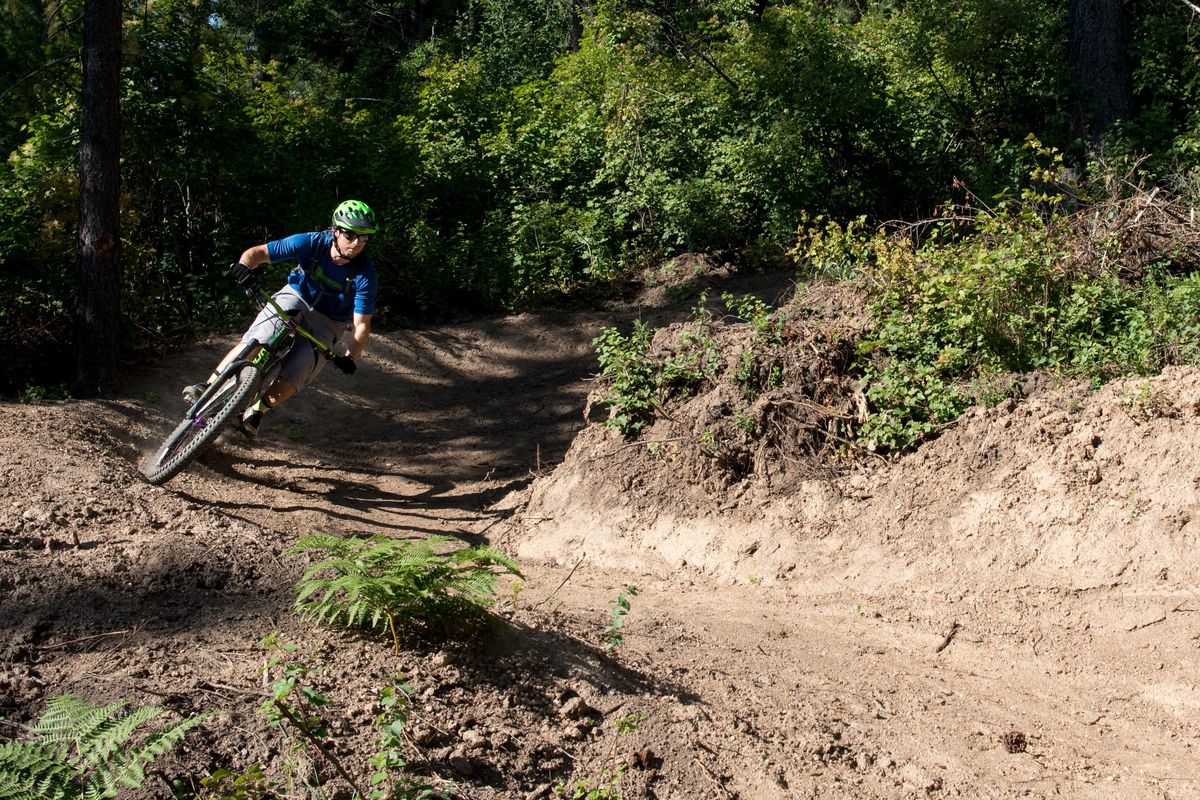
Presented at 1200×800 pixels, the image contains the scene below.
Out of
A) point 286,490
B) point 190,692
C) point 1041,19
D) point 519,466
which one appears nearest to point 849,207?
point 1041,19

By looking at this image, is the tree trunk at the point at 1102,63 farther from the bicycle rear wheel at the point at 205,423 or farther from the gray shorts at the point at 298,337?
the bicycle rear wheel at the point at 205,423

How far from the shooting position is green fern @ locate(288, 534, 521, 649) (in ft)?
14.5

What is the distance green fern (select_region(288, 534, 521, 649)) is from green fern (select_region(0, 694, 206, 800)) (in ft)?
3.24

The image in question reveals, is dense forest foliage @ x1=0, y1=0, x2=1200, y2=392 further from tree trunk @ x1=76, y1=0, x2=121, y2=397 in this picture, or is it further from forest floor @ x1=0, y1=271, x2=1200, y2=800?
forest floor @ x1=0, y1=271, x2=1200, y2=800

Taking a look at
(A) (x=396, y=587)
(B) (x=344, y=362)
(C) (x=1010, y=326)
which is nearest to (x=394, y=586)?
(A) (x=396, y=587)

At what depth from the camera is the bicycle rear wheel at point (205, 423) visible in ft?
24.1

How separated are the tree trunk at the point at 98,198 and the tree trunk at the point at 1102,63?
11.2 m

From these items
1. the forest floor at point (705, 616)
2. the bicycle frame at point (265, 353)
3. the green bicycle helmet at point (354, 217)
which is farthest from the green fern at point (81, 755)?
the green bicycle helmet at point (354, 217)

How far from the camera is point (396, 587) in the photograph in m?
4.46

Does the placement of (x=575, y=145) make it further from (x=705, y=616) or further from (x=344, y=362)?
(x=705, y=616)

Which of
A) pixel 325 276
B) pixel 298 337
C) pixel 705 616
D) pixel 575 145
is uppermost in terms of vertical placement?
pixel 575 145

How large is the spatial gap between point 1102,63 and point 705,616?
396 inches

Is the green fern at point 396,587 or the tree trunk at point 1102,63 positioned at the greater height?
the tree trunk at point 1102,63

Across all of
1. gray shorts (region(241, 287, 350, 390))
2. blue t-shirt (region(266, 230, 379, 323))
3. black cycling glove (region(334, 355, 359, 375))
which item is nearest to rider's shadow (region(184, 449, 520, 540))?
gray shorts (region(241, 287, 350, 390))
